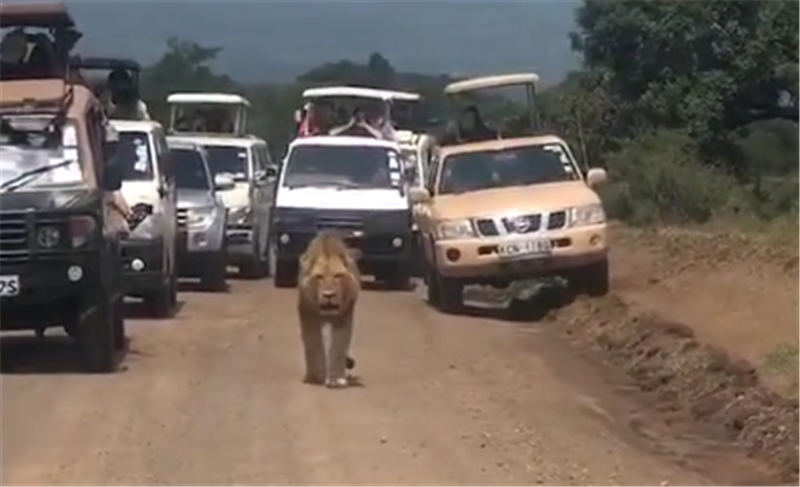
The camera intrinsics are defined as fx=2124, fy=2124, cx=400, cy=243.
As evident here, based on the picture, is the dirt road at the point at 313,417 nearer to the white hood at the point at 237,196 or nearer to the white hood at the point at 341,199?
the white hood at the point at 341,199

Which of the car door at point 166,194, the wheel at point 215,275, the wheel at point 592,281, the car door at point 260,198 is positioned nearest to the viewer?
the car door at point 166,194

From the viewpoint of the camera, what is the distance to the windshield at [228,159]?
27.8 meters

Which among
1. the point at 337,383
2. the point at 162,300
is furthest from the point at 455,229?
the point at 337,383

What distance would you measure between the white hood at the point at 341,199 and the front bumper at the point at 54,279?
9.53 meters

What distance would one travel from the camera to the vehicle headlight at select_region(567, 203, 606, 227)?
20.8 metres

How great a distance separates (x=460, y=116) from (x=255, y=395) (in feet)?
43.8

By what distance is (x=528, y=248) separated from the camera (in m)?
20.6

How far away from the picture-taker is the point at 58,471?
36.6ft

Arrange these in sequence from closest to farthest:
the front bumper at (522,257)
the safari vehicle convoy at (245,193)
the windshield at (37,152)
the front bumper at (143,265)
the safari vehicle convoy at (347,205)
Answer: the windshield at (37,152)
the front bumper at (143,265)
the front bumper at (522,257)
the safari vehicle convoy at (347,205)
the safari vehicle convoy at (245,193)

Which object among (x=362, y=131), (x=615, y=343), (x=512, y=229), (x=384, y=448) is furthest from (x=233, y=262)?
(x=384, y=448)

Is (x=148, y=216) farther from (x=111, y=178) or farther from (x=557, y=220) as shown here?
(x=557, y=220)

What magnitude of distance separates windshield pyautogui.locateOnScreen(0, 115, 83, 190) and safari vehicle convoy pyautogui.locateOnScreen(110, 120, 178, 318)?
2.98 metres

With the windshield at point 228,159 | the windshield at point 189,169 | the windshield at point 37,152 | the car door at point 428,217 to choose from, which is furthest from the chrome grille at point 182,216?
the windshield at point 37,152

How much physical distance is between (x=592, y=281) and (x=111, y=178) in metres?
7.04
